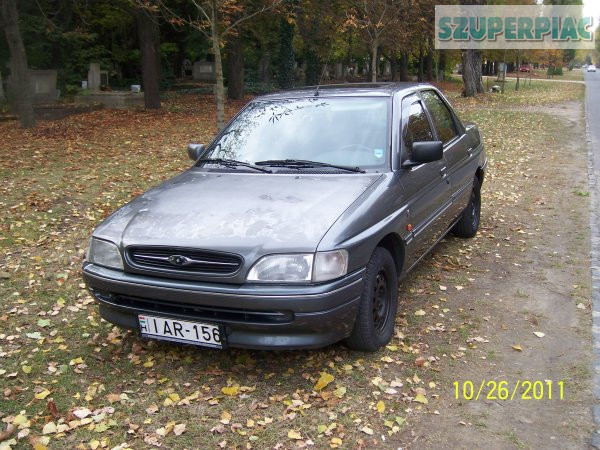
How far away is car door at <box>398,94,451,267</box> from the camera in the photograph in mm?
4289

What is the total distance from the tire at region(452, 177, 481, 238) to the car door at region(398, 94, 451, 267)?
1106mm

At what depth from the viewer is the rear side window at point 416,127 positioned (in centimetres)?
448

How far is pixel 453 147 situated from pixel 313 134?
1802 mm

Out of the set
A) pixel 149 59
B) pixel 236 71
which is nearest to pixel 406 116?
pixel 149 59

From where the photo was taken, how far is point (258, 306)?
313cm

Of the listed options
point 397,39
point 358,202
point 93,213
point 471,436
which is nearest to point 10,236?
point 93,213

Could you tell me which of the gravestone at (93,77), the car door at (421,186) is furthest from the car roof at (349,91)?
the gravestone at (93,77)

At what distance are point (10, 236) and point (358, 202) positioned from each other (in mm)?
4712

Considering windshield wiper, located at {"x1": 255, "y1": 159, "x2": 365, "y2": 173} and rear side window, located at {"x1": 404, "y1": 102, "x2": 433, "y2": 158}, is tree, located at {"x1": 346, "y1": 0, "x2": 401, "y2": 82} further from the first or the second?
windshield wiper, located at {"x1": 255, "y1": 159, "x2": 365, "y2": 173}

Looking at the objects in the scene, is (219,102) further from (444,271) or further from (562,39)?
(562,39)

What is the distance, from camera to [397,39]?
2758 cm

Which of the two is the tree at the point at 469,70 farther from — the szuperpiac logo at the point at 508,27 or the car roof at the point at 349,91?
the car roof at the point at 349,91

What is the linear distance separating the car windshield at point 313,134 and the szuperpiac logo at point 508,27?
2651 centimetres

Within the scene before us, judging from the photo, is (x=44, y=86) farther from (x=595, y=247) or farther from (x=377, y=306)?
(x=377, y=306)
